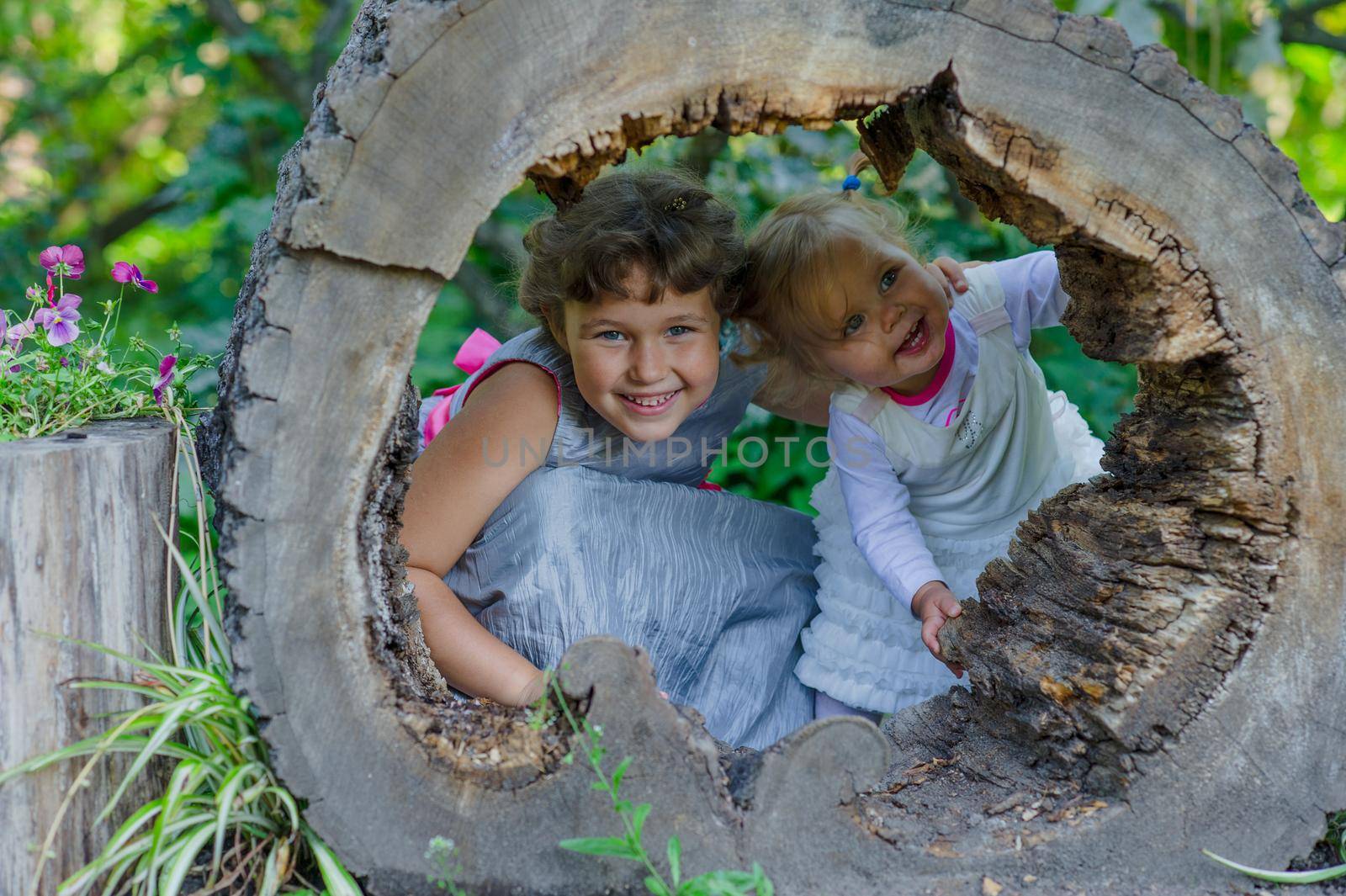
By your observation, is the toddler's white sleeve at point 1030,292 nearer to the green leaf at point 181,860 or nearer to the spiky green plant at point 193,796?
the spiky green plant at point 193,796

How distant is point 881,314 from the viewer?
6.88 feet

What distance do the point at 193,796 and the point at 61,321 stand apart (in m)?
0.87

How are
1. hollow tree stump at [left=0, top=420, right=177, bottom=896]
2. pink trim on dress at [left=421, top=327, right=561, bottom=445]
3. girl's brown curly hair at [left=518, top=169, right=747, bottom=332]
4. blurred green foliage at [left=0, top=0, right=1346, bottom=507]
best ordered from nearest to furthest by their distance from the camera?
hollow tree stump at [left=0, top=420, right=177, bottom=896] < girl's brown curly hair at [left=518, top=169, right=747, bottom=332] < pink trim on dress at [left=421, top=327, right=561, bottom=445] < blurred green foliage at [left=0, top=0, right=1346, bottom=507]

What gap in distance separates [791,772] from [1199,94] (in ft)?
3.63

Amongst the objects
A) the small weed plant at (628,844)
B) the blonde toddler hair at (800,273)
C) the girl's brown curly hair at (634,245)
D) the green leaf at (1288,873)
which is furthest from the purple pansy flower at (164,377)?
the green leaf at (1288,873)

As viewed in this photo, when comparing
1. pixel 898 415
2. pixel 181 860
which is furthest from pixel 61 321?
pixel 898 415

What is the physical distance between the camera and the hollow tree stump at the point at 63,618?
142 cm

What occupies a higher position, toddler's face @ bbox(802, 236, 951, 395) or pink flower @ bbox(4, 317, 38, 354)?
toddler's face @ bbox(802, 236, 951, 395)

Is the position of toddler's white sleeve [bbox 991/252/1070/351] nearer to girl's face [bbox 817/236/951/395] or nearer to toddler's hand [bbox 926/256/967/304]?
toddler's hand [bbox 926/256/967/304]

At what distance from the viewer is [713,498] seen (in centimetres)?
237

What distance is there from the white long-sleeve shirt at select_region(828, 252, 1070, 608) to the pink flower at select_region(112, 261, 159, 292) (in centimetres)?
140

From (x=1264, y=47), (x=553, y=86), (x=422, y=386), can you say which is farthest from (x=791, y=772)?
(x=1264, y=47)

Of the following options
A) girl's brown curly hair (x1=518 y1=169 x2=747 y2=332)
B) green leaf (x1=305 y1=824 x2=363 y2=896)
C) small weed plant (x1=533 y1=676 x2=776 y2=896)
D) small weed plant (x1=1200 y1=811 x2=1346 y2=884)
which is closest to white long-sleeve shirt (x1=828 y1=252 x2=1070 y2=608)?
girl's brown curly hair (x1=518 y1=169 x2=747 y2=332)

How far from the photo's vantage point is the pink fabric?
2541 mm
